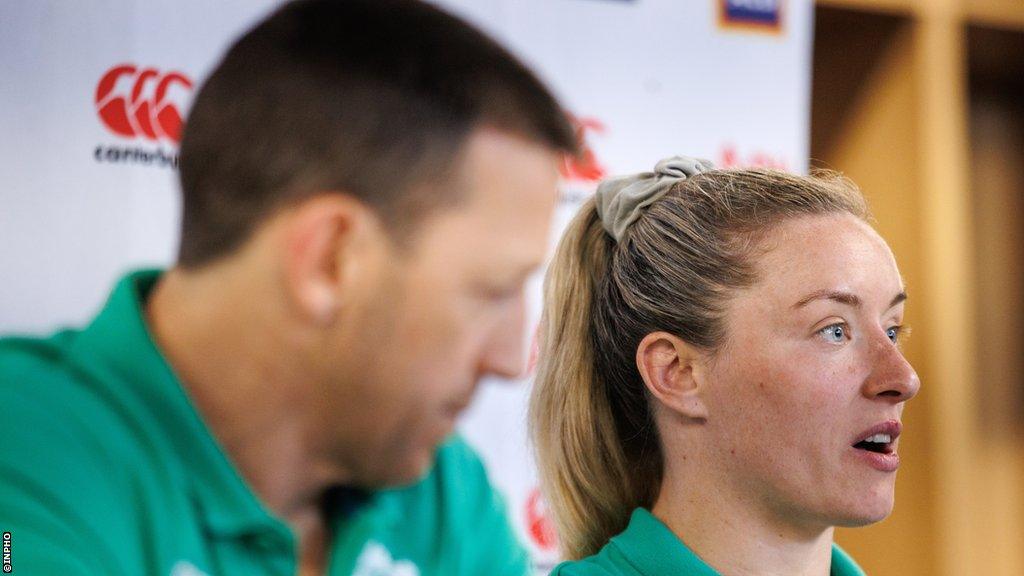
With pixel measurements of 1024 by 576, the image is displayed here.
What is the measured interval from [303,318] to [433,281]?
0.22ft

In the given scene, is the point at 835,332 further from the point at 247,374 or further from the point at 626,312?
the point at 247,374

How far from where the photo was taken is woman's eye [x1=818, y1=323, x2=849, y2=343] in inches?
48.2

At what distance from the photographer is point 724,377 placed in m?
1.25

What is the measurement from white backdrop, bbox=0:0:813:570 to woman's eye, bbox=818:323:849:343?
1.03 ft

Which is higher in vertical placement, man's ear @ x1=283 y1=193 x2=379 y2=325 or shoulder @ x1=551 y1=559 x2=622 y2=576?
man's ear @ x1=283 y1=193 x2=379 y2=325

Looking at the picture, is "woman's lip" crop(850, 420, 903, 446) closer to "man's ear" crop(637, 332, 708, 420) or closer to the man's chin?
"man's ear" crop(637, 332, 708, 420)

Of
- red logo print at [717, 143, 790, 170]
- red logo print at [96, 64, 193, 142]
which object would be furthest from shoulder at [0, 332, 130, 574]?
red logo print at [717, 143, 790, 170]

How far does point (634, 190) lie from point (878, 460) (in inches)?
16.3

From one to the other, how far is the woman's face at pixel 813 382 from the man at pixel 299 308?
26.2 inches

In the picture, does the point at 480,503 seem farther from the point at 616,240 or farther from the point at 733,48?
the point at 733,48

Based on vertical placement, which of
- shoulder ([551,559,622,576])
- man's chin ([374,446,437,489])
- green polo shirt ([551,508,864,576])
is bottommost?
shoulder ([551,559,622,576])

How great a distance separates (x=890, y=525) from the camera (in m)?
2.76

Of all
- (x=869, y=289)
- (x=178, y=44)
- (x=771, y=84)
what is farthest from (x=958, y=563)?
(x=178, y=44)

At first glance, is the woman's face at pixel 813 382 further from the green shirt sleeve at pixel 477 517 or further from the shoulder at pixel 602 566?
the green shirt sleeve at pixel 477 517
